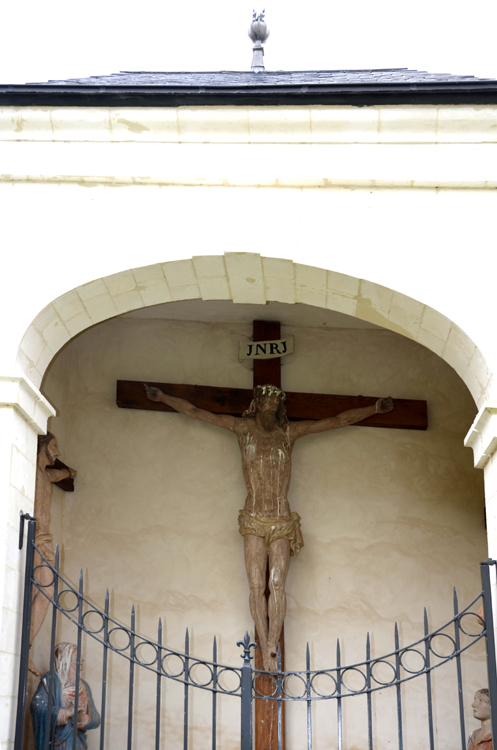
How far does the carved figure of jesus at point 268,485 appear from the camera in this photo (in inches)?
238

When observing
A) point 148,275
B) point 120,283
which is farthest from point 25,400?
point 148,275

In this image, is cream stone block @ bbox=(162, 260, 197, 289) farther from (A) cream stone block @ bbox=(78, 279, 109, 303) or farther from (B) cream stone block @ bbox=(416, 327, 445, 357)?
Result: (B) cream stone block @ bbox=(416, 327, 445, 357)

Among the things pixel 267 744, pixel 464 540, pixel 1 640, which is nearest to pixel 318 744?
pixel 267 744

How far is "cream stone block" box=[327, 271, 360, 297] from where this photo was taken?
4.43m

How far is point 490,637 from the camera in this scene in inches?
156

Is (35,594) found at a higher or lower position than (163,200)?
lower

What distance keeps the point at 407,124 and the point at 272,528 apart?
3034mm

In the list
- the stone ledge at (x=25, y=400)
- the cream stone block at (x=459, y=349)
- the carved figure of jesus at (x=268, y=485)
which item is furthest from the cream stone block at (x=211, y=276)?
the carved figure of jesus at (x=268, y=485)

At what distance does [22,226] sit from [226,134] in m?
1.18

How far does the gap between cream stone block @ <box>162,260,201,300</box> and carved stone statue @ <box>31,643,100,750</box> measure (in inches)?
98.9

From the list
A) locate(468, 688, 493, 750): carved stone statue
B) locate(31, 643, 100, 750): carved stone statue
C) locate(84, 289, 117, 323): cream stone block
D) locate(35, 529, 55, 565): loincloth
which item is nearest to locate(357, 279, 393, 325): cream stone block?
locate(84, 289, 117, 323): cream stone block

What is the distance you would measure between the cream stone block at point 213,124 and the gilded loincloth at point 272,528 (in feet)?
9.32

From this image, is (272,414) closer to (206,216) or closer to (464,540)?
(464,540)

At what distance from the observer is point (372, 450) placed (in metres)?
6.73
